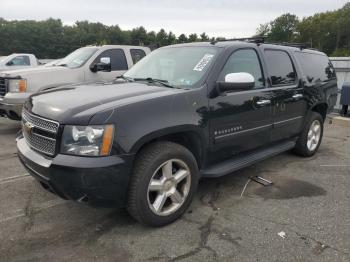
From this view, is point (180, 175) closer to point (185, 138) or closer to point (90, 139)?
point (185, 138)

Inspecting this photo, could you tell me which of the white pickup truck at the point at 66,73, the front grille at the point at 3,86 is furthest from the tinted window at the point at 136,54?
the front grille at the point at 3,86

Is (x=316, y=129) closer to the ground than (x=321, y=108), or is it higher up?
closer to the ground

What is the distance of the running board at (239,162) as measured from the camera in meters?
3.86

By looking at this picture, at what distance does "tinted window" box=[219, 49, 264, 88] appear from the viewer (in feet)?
13.3

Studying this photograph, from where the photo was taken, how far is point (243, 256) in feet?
9.73

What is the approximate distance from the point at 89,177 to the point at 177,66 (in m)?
1.87

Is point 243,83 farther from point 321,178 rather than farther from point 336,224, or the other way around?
point 321,178

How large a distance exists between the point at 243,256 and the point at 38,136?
2.09 m

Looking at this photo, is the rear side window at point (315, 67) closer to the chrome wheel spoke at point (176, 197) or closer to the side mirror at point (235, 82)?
the side mirror at point (235, 82)

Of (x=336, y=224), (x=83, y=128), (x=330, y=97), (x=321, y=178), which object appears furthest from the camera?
(x=330, y=97)

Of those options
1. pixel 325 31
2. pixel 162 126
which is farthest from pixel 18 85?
pixel 325 31

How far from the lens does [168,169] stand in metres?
3.37

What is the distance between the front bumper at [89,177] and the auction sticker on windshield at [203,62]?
142 cm

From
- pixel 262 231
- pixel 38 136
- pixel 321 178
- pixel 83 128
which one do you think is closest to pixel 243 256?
pixel 262 231
